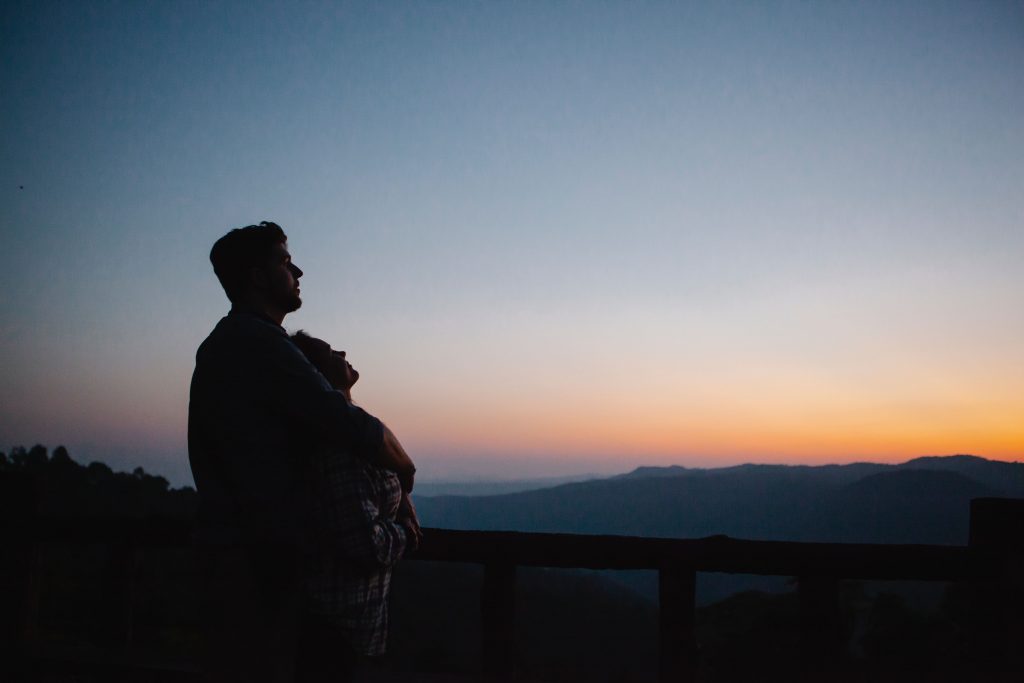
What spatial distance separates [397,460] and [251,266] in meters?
0.77

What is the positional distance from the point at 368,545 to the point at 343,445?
296 mm

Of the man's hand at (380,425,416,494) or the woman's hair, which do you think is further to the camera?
the woman's hair

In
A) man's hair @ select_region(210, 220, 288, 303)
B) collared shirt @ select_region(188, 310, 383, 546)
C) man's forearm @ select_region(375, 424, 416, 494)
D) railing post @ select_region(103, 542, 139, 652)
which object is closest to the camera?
collared shirt @ select_region(188, 310, 383, 546)

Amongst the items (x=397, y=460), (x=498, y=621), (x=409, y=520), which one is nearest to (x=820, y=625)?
(x=498, y=621)

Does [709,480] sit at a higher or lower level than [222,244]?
lower

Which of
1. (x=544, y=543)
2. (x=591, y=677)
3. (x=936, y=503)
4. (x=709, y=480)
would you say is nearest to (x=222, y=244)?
Answer: (x=544, y=543)

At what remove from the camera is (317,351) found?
2.28 metres

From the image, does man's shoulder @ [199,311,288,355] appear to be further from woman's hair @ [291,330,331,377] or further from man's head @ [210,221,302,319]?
woman's hair @ [291,330,331,377]

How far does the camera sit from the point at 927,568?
9.64 feet

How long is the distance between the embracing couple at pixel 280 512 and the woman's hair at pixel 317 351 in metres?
0.23

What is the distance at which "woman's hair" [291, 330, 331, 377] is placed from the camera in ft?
7.49

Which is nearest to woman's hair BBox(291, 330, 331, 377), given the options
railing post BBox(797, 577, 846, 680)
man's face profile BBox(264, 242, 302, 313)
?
man's face profile BBox(264, 242, 302, 313)

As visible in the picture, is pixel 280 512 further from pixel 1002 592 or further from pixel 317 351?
pixel 1002 592

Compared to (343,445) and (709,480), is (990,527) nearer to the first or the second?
(343,445)
